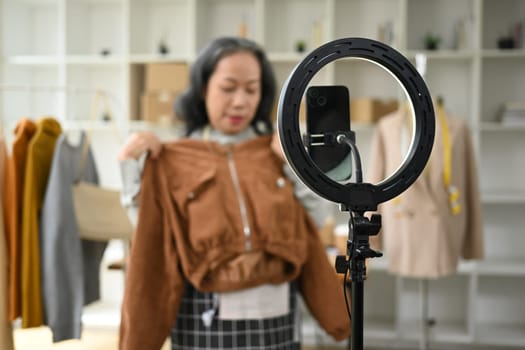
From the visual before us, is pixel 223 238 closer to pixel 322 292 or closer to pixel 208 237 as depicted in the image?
pixel 208 237

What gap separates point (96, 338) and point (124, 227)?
6.56ft

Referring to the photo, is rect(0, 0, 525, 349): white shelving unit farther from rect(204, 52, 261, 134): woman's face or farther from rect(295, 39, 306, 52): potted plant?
rect(204, 52, 261, 134): woman's face

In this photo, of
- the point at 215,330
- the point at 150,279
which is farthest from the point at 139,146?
the point at 215,330

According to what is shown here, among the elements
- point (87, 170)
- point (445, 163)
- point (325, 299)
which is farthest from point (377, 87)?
point (325, 299)

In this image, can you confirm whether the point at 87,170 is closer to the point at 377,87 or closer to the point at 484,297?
the point at 377,87

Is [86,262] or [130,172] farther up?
[130,172]

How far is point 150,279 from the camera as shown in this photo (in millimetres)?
1564

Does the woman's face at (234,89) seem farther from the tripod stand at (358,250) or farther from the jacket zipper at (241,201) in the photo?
the tripod stand at (358,250)

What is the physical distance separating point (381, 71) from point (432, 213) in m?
1.19

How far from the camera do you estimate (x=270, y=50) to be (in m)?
3.99

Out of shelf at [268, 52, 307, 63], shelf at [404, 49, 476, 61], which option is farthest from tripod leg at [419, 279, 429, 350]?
shelf at [268, 52, 307, 63]

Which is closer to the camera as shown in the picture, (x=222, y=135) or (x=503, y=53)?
(x=222, y=135)

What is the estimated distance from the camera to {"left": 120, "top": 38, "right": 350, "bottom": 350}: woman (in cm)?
155

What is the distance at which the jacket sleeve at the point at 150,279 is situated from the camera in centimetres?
154
